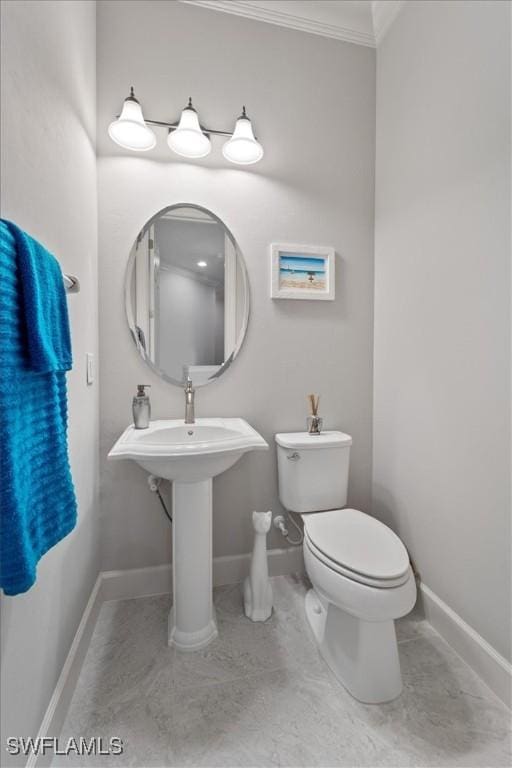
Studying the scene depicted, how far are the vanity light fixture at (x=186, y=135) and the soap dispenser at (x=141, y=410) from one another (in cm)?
104

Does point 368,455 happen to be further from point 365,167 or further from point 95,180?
point 95,180

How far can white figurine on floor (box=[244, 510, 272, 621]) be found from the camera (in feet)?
4.71

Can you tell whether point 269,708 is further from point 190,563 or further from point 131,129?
point 131,129

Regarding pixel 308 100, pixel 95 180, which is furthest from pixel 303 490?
pixel 308 100

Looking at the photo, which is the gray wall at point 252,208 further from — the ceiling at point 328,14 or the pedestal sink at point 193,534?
the pedestal sink at point 193,534

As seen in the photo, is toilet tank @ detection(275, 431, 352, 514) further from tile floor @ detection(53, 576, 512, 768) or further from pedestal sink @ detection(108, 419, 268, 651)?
tile floor @ detection(53, 576, 512, 768)

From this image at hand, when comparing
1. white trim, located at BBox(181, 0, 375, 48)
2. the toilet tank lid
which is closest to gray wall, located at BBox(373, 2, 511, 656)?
white trim, located at BBox(181, 0, 375, 48)

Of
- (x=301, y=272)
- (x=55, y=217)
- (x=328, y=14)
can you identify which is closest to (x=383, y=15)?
(x=328, y=14)

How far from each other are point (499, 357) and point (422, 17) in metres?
1.48

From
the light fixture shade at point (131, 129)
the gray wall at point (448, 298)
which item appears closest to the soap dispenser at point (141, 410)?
the light fixture shade at point (131, 129)

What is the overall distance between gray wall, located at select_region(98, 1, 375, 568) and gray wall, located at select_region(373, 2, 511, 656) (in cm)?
15

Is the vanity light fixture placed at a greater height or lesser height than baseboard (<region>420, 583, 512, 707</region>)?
greater

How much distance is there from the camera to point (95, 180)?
143cm

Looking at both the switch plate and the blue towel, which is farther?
the switch plate
